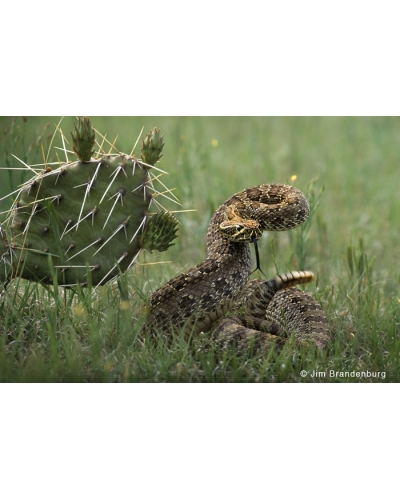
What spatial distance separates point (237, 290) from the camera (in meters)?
4.68

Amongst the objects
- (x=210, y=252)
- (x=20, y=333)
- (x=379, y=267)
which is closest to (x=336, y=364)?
(x=210, y=252)

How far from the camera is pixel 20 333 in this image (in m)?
4.33

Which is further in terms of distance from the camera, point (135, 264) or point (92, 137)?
point (135, 264)

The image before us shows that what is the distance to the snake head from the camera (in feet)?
14.9

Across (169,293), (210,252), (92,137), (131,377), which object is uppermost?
(92,137)

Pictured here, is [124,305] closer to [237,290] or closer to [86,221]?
[86,221]

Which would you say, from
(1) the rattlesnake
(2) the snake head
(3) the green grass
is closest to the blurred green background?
(3) the green grass

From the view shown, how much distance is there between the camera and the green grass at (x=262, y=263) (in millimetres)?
4266

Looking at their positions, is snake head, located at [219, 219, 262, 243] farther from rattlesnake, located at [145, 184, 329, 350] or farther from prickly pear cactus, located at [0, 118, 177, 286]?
prickly pear cactus, located at [0, 118, 177, 286]

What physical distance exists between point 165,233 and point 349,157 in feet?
15.9

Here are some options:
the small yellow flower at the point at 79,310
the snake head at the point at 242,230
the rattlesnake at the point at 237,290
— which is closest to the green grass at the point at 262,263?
the small yellow flower at the point at 79,310

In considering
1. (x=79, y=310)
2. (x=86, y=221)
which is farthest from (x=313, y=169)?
(x=79, y=310)

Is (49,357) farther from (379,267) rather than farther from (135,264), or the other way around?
(379,267)

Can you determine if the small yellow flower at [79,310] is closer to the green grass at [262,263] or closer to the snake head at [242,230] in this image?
the green grass at [262,263]
